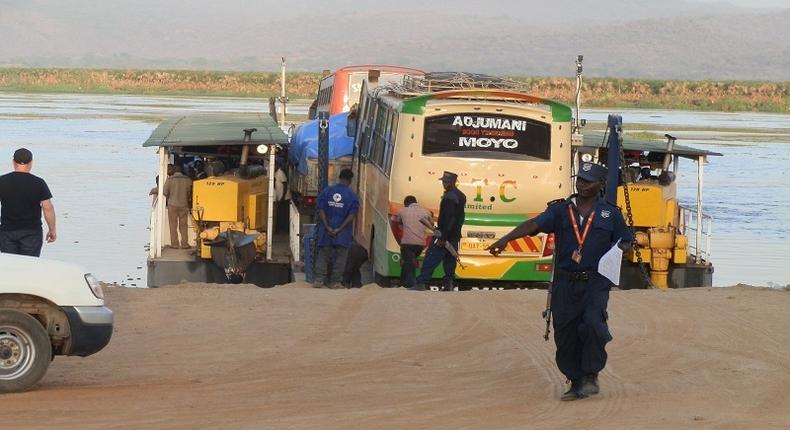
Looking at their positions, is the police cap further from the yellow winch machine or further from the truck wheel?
the yellow winch machine

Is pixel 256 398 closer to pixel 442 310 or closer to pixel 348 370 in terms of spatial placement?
pixel 348 370

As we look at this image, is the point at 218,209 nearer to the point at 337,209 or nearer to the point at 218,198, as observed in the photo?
the point at 218,198

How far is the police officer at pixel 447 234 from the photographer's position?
59.9 feet

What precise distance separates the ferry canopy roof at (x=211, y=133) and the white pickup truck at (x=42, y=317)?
10.3 m

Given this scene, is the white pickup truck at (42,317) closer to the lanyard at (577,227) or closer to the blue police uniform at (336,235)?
the lanyard at (577,227)

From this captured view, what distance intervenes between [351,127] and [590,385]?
50.5 ft

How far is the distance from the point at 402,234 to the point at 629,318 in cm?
378

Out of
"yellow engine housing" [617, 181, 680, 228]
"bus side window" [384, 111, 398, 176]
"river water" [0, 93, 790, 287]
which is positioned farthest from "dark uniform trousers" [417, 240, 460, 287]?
"river water" [0, 93, 790, 287]

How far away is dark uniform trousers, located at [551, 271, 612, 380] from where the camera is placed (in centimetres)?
1071

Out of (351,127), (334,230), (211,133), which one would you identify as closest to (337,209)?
(334,230)

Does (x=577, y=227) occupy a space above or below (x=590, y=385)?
above

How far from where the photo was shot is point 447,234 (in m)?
18.4

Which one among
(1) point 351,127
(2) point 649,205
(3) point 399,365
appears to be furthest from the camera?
(1) point 351,127

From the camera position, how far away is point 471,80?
67.9ft
